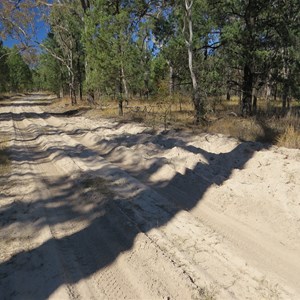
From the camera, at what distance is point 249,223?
536 centimetres

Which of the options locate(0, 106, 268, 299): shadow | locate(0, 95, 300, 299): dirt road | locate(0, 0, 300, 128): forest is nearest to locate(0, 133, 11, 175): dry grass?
locate(0, 95, 300, 299): dirt road

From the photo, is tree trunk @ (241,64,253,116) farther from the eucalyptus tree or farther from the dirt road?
the dirt road

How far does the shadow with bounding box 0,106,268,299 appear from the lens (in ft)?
13.5

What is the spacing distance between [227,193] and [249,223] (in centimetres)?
103

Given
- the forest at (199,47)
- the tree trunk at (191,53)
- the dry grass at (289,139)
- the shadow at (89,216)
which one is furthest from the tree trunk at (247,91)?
the shadow at (89,216)

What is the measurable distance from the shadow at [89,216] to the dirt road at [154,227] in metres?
0.02

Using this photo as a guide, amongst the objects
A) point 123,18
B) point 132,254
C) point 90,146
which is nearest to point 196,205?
point 132,254

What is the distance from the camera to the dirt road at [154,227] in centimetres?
388

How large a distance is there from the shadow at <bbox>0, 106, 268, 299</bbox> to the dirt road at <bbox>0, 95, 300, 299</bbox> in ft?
0.06

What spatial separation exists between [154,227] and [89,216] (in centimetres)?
120

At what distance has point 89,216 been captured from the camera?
5746 mm

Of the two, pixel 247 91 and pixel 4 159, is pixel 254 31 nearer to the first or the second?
pixel 247 91

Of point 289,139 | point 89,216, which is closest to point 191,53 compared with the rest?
point 289,139

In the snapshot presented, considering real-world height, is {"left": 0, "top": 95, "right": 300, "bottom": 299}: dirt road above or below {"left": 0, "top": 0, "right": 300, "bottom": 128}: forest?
below
